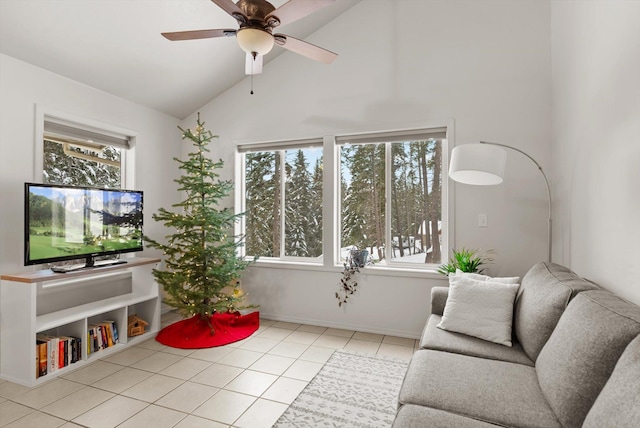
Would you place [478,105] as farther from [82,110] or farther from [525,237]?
[82,110]

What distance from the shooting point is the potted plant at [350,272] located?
3.53m

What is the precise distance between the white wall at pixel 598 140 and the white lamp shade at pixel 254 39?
1.93 meters

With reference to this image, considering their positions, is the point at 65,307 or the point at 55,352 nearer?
the point at 55,352

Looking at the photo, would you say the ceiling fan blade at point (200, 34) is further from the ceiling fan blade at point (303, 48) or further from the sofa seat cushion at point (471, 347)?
the sofa seat cushion at point (471, 347)

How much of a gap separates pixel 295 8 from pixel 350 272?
8.29ft

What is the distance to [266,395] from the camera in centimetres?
228

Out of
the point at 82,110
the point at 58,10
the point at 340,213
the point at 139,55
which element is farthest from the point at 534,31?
the point at 82,110

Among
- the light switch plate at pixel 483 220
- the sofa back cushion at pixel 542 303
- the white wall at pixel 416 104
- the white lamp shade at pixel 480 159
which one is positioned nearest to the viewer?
the sofa back cushion at pixel 542 303

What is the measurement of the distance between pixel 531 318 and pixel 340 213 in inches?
88.2

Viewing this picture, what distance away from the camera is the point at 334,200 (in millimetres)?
3707

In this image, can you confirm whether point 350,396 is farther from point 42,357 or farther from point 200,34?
point 200,34

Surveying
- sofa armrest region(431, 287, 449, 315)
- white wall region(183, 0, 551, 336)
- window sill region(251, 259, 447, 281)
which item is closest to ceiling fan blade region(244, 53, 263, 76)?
white wall region(183, 0, 551, 336)

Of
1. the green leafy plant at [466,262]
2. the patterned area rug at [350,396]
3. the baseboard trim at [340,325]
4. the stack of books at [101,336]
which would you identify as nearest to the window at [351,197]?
the green leafy plant at [466,262]

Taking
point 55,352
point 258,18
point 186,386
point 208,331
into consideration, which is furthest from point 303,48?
point 55,352
